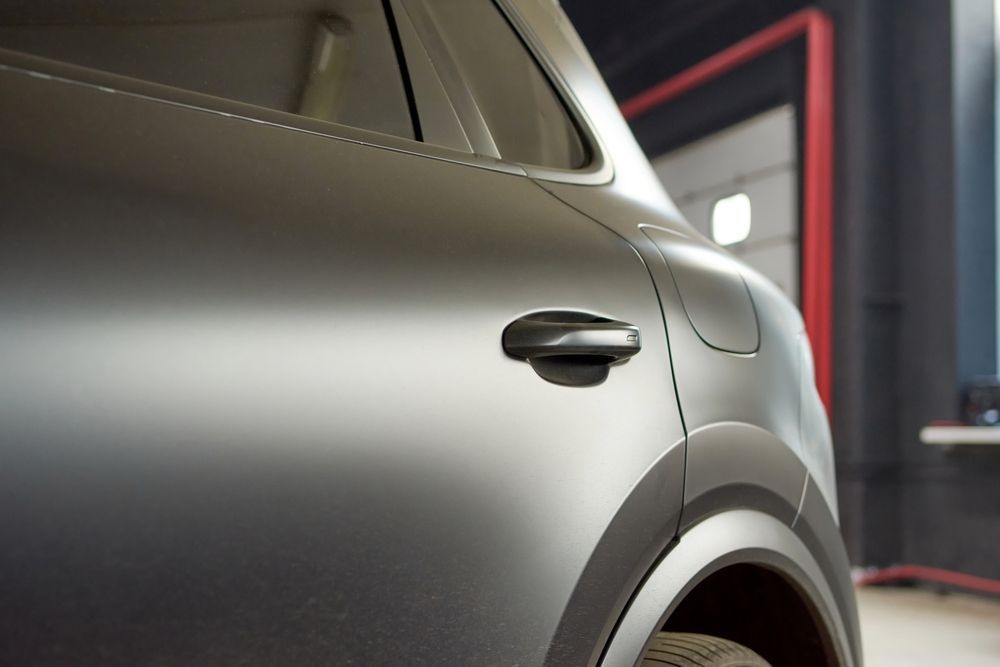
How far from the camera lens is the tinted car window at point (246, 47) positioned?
67 centimetres

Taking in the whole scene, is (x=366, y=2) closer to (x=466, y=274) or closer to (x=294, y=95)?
(x=294, y=95)

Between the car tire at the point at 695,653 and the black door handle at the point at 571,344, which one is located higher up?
the black door handle at the point at 571,344

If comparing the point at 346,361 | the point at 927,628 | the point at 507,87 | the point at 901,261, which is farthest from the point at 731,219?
the point at 346,361

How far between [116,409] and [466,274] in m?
0.29

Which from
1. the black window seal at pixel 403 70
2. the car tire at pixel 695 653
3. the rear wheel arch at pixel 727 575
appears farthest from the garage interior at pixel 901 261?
the black window seal at pixel 403 70

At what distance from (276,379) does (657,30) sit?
6702 millimetres

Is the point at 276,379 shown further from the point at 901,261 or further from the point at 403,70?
the point at 901,261

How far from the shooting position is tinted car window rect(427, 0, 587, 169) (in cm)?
96

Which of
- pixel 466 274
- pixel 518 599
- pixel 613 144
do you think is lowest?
pixel 518 599

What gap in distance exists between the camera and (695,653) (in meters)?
0.96

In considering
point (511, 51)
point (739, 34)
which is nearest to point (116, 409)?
point (511, 51)

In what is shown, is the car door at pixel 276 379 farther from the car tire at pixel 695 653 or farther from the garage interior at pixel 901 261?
the garage interior at pixel 901 261

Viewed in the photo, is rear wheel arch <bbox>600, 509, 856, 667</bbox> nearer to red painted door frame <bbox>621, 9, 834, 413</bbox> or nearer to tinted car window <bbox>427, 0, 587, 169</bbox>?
tinted car window <bbox>427, 0, 587, 169</bbox>

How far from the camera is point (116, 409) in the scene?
1.84 feet
